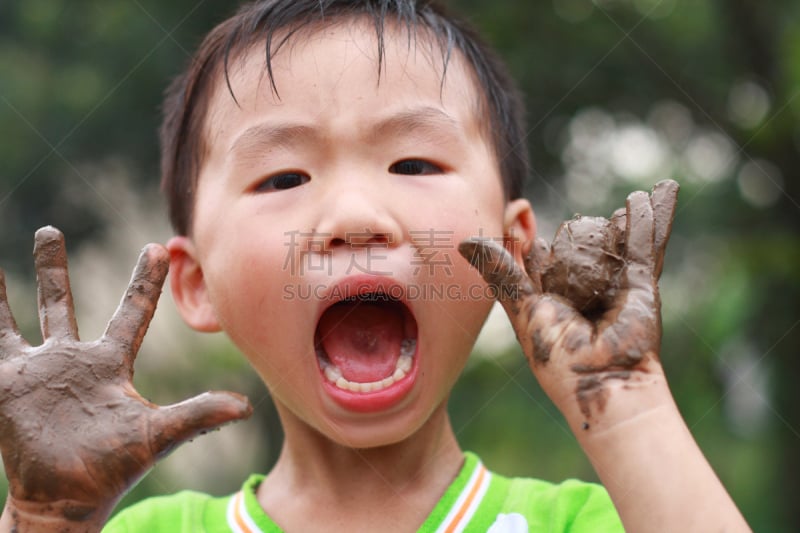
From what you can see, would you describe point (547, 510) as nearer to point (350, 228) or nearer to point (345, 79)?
point (350, 228)

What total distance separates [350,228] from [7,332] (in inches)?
24.1

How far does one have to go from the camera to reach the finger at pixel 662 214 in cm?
151

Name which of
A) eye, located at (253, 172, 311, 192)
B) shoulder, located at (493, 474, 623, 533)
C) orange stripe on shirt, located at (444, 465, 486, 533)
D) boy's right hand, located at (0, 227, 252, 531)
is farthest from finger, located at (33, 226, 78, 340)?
shoulder, located at (493, 474, 623, 533)

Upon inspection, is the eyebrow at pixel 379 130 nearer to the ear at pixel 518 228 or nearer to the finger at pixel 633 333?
the ear at pixel 518 228

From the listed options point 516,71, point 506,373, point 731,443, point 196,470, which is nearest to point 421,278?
point 516,71

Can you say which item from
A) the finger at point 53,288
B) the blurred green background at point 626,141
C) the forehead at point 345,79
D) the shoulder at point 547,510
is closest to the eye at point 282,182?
the forehead at point 345,79

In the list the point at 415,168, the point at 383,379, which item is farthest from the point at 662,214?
the point at 383,379

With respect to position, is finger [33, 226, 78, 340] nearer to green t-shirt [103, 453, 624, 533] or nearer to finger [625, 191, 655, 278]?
green t-shirt [103, 453, 624, 533]

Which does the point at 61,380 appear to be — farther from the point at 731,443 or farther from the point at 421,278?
the point at 731,443

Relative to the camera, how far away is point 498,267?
4.84 feet

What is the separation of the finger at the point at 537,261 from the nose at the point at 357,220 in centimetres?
24

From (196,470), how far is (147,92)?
2.46 meters

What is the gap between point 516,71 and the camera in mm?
4379

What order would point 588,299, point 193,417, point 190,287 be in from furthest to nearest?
point 190,287
point 588,299
point 193,417
